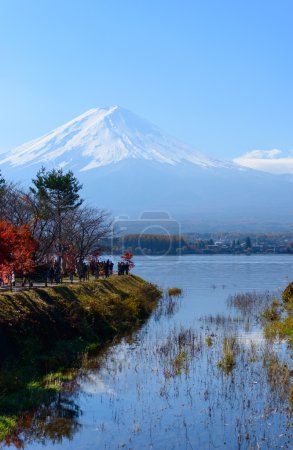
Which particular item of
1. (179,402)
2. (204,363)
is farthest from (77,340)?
(179,402)

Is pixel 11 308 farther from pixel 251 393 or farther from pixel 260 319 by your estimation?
pixel 260 319

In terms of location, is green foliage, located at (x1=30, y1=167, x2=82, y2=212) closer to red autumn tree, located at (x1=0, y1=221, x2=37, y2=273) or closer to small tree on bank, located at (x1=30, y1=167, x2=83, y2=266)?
small tree on bank, located at (x1=30, y1=167, x2=83, y2=266)

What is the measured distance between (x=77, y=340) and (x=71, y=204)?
93.1 ft

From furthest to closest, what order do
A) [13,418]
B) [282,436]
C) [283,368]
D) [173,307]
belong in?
[173,307] → [283,368] → [13,418] → [282,436]

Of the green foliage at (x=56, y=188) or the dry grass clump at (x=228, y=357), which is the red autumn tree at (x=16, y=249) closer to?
the dry grass clump at (x=228, y=357)

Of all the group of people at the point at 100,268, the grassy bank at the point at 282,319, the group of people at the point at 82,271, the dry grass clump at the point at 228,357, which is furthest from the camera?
the group of people at the point at 100,268

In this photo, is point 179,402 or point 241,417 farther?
point 179,402

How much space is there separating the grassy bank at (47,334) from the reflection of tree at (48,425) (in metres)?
0.23

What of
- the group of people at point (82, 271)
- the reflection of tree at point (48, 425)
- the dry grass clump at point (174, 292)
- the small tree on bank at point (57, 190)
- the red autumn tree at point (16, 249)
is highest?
the small tree on bank at point (57, 190)

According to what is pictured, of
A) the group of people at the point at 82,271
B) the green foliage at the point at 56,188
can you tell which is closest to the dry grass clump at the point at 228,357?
the group of people at the point at 82,271

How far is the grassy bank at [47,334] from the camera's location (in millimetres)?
15523

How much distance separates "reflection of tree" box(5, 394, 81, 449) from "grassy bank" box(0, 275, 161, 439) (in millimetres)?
232

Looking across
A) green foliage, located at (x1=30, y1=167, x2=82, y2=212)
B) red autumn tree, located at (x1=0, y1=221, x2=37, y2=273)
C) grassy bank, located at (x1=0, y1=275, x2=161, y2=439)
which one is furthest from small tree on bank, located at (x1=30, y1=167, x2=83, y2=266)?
red autumn tree, located at (x1=0, y1=221, x2=37, y2=273)

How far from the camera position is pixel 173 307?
3606 cm
